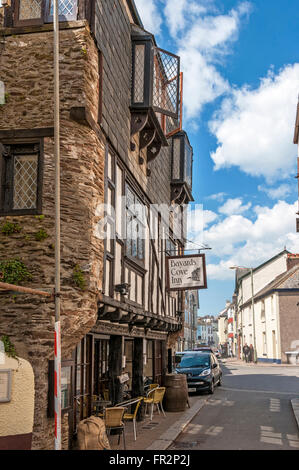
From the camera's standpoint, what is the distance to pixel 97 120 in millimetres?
9125

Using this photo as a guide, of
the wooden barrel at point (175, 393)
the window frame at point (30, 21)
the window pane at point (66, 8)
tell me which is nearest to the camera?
the window frame at point (30, 21)

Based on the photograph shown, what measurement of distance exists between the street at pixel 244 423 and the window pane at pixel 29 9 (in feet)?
28.1

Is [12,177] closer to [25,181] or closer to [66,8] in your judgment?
[25,181]

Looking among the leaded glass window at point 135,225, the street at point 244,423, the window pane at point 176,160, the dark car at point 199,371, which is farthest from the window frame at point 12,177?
the dark car at point 199,371

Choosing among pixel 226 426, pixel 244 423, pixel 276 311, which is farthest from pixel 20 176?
pixel 276 311

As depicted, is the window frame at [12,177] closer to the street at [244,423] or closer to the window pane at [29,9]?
the window pane at [29,9]

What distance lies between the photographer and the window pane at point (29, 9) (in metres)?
9.06

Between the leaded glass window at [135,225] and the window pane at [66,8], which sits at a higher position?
the window pane at [66,8]

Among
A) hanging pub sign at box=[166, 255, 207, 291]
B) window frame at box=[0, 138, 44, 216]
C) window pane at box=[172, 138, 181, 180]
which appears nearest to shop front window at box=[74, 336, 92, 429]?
window frame at box=[0, 138, 44, 216]

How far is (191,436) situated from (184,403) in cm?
353

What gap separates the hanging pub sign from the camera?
14.1 m

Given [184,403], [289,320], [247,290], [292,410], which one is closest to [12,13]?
[184,403]

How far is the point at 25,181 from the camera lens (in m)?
8.57

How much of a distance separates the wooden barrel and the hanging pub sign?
286cm
